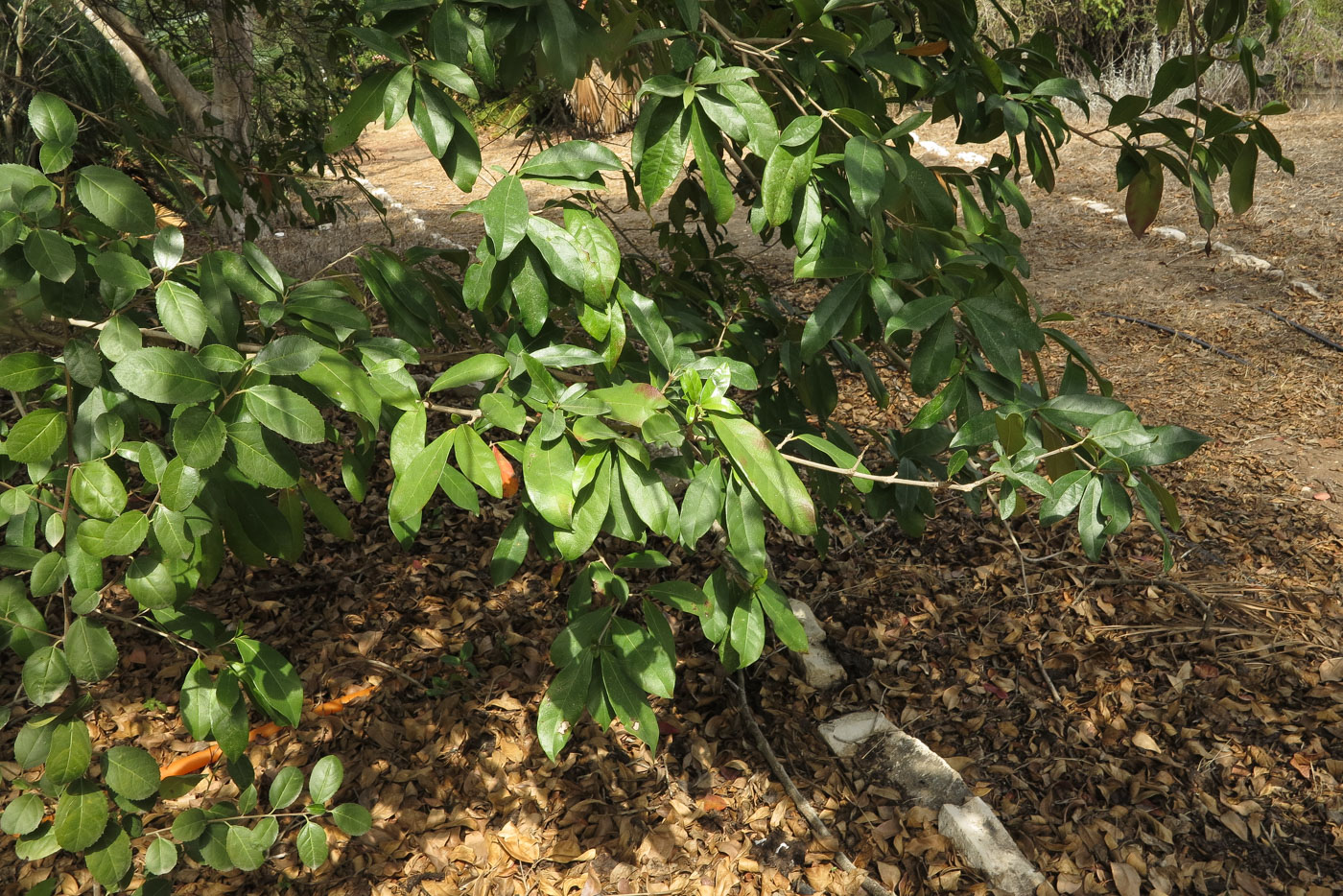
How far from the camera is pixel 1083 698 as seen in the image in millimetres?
2473

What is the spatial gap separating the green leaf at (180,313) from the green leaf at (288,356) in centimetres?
11

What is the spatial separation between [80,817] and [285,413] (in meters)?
0.52

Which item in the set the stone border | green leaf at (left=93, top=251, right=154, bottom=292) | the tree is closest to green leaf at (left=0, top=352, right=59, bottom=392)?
the tree

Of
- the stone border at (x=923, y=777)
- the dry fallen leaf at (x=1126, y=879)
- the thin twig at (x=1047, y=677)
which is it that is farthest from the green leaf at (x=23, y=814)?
the thin twig at (x=1047, y=677)

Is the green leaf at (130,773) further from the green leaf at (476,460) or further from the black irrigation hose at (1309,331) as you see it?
the black irrigation hose at (1309,331)

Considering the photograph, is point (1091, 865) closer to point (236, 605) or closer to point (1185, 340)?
point (236, 605)

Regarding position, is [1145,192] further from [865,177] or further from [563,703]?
[563,703]

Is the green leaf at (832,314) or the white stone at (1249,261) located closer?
the green leaf at (832,314)

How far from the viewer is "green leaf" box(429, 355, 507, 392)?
116 centimetres

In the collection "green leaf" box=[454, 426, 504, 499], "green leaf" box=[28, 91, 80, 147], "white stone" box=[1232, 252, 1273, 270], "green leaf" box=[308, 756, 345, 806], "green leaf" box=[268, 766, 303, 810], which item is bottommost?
"white stone" box=[1232, 252, 1273, 270]

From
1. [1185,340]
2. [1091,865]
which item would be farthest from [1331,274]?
[1091,865]

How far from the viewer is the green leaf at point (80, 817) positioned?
102 centimetres

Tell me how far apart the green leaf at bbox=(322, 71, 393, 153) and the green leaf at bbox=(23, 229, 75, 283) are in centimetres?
32

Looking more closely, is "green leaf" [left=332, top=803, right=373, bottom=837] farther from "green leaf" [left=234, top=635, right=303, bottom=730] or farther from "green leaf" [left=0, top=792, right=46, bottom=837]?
"green leaf" [left=0, top=792, right=46, bottom=837]
